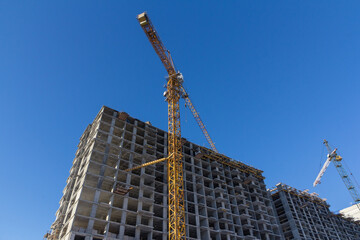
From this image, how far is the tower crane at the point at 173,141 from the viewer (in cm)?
5416

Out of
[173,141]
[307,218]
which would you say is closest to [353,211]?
[307,218]

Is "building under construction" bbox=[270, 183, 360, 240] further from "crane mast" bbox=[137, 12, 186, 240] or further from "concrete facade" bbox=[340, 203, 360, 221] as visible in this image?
"crane mast" bbox=[137, 12, 186, 240]

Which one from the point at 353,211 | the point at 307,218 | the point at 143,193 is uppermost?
the point at 353,211

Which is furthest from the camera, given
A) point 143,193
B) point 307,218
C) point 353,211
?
point 353,211

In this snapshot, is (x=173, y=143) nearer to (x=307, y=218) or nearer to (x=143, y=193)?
(x=143, y=193)

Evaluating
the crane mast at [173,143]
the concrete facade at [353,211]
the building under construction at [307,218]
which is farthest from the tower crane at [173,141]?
the concrete facade at [353,211]

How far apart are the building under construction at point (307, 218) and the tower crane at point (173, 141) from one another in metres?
44.8

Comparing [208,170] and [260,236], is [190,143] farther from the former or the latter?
[260,236]

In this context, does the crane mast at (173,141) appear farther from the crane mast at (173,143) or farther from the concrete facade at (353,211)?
the concrete facade at (353,211)

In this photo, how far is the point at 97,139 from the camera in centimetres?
5997

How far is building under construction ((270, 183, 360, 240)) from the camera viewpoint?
283 feet

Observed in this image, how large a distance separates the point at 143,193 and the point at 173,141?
43.7ft

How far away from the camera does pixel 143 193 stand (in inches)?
2345

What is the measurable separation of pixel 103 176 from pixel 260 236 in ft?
155
